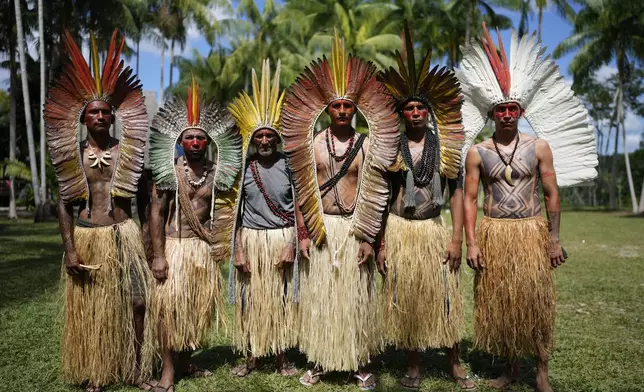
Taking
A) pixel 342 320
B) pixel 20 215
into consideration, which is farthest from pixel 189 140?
pixel 20 215

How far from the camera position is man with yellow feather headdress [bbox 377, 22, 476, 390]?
371 centimetres

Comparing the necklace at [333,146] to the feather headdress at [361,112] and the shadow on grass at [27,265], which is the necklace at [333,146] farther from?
the shadow on grass at [27,265]

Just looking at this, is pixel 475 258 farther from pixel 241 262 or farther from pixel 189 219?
pixel 189 219

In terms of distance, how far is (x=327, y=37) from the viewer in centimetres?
2259

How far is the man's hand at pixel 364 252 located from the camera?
12.2 feet

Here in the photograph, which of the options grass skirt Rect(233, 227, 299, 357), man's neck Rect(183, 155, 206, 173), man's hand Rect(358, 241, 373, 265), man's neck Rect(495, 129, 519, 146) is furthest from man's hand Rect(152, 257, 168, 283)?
man's neck Rect(495, 129, 519, 146)

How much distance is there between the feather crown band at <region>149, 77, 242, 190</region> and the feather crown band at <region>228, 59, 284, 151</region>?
0.09 meters

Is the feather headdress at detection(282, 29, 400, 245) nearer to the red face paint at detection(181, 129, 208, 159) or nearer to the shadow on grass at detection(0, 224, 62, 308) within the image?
the red face paint at detection(181, 129, 208, 159)

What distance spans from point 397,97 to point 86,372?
9.59 ft

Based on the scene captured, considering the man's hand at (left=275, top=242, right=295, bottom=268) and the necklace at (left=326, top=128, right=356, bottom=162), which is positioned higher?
the necklace at (left=326, top=128, right=356, bottom=162)

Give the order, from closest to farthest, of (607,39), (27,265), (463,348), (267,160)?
(267,160)
(463,348)
(27,265)
(607,39)

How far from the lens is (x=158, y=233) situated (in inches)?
145

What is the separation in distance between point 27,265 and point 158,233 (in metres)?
6.16

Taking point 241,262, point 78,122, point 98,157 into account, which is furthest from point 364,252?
point 78,122
